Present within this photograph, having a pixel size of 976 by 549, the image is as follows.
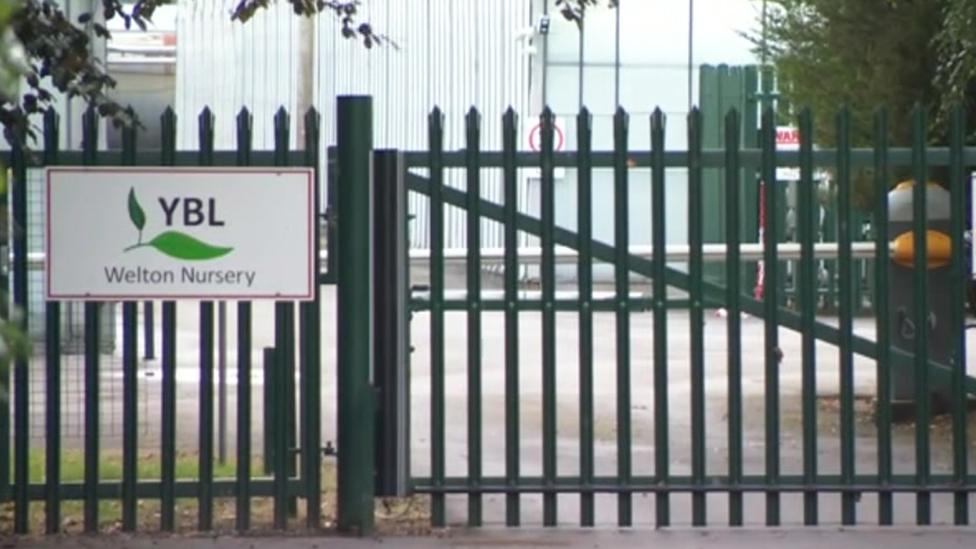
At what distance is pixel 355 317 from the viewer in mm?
8445

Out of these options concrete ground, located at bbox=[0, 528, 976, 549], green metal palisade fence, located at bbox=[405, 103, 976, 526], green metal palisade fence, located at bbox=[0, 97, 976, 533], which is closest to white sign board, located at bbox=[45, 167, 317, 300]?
green metal palisade fence, located at bbox=[0, 97, 976, 533]

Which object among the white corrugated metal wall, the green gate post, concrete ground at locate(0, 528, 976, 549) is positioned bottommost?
concrete ground at locate(0, 528, 976, 549)

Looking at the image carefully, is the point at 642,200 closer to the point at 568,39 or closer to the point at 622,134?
the point at 568,39

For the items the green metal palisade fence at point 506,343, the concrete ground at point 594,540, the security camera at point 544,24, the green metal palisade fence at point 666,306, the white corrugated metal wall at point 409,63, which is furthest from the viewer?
the white corrugated metal wall at point 409,63

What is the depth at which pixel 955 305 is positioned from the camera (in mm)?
8672

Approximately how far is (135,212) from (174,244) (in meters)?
0.23

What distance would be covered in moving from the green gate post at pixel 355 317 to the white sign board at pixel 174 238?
0.19 metres

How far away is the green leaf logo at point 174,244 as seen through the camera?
326 inches

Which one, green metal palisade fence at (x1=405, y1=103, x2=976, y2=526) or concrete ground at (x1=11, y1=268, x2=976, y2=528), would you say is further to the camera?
concrete ground at (x1=11, y1=268, x2=976, y2=528)

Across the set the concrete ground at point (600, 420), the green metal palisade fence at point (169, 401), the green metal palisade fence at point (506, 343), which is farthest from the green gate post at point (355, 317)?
the concrete ground at point (600, 420)

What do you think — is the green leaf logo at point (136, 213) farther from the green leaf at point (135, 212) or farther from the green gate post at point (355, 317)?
the green gate post at point (355, 317)

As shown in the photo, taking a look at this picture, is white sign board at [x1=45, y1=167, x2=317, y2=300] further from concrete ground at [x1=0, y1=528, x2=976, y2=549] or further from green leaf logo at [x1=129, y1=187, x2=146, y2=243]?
concrete ground at [x1=0, y1=528, x2=976, y2=549]

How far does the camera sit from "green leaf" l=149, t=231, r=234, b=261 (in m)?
8.28

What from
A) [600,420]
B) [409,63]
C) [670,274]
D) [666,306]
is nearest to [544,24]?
[409,63]
